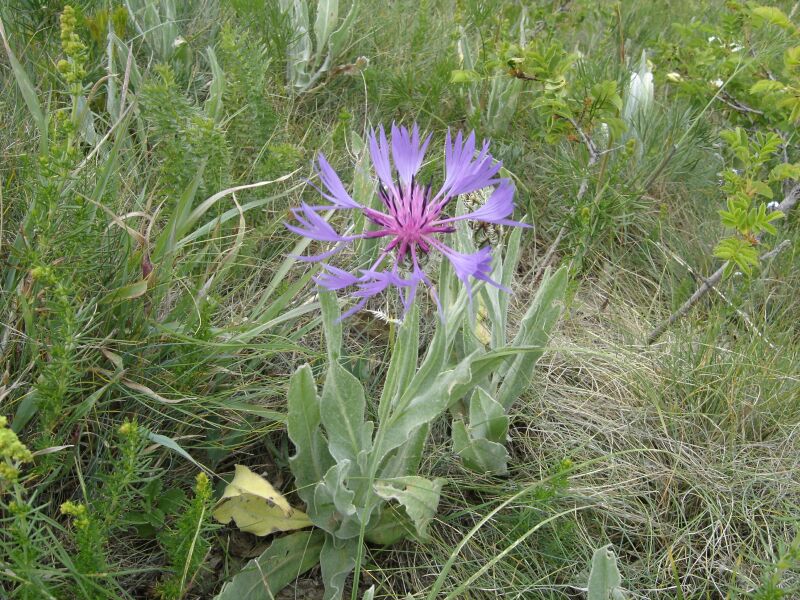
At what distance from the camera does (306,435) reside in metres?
1.81

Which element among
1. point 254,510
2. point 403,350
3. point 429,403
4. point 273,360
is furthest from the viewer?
point 273,360

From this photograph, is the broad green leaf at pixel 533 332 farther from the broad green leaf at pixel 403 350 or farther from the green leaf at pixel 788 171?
the green leaf at pixel 788 171

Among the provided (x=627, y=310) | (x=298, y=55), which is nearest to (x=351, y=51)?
(x=298, y=55)

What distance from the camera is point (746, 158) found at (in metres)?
2.24

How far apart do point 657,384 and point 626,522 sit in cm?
40

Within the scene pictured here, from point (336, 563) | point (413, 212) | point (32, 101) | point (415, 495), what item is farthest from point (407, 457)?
point (32, 101)

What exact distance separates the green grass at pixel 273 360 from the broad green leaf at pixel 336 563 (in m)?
0.09

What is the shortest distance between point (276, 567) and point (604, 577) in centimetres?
68

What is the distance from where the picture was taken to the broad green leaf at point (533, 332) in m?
1.98

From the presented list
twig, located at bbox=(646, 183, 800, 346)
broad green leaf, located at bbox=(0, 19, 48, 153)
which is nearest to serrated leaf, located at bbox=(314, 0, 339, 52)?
broad green leaf, located at bbox=(0, 19, 48, 153)

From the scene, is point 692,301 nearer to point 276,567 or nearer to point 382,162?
point 382,162

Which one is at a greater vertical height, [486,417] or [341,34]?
[341,34]

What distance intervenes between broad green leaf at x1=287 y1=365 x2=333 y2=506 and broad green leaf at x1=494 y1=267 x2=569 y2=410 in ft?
1.61

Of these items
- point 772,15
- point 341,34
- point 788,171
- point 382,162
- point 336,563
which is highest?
point 382,162
